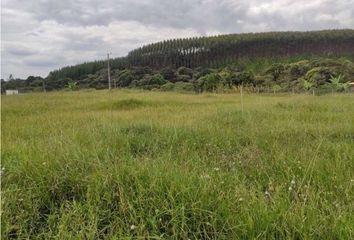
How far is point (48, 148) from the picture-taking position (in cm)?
356

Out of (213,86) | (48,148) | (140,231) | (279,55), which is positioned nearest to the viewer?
(140,231)

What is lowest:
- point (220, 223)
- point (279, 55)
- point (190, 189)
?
point (220, 223)

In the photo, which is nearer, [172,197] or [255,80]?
[172,197]

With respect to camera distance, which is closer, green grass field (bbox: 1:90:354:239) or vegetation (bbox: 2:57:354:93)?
green grass field (bbox: 1:90:354:239)

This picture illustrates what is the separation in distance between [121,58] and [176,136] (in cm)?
10787

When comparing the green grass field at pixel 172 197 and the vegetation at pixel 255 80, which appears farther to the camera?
the vegetation at pixel 255 80

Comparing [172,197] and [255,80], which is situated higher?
[255,80]

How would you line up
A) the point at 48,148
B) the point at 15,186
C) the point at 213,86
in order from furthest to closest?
the point at 213,86 < the point at 48,148 < the point at 15,186

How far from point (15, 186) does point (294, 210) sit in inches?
85.5

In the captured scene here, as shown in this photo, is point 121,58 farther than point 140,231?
Yes

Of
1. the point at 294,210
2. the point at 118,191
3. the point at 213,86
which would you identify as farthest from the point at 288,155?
the point at 213,86

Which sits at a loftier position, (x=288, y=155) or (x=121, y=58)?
(x=121, y=58)

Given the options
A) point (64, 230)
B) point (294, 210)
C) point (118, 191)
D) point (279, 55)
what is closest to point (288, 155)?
point (294, 210)

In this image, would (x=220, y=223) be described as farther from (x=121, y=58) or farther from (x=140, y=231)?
(x=121, y=58)
